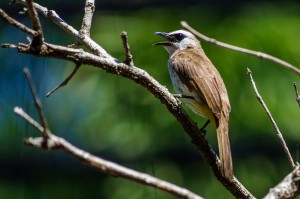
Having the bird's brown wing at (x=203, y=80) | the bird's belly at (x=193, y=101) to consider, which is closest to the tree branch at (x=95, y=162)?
the bird's brown wing at (x=203, y=80)

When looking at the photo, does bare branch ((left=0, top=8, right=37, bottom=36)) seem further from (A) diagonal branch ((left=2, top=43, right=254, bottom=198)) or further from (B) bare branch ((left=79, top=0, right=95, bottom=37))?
(B) bare branch ((left=79, top=0, right=95, bottom=37))

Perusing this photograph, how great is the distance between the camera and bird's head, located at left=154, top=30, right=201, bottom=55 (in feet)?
16.5

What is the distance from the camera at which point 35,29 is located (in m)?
2.16

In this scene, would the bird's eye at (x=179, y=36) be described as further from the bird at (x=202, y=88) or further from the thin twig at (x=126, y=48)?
the thin twig at (x=126, y=48)

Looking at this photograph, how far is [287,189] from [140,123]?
346 centimetres

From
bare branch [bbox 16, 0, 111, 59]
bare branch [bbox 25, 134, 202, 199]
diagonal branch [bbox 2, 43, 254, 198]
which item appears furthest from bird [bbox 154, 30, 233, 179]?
bare branch [bbox 25, 134, 202, 199]

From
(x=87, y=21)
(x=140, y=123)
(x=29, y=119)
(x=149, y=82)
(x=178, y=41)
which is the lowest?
(x=140, y=123)

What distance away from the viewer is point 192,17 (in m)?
6.05

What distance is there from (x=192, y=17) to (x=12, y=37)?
1.49m

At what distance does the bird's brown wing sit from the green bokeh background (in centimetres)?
68

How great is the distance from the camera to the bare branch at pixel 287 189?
185cm

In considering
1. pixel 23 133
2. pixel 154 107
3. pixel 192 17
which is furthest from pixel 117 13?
pixel 23 133

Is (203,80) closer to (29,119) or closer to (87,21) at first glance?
(87,21)

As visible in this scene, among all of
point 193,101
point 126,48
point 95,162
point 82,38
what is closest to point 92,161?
point 95,162
